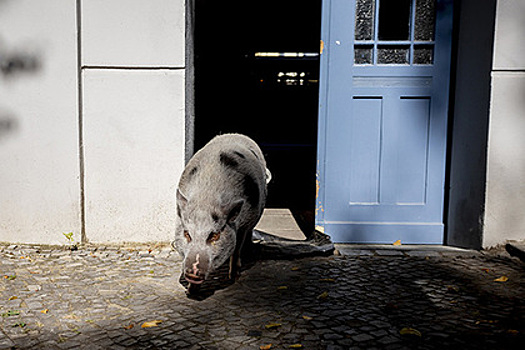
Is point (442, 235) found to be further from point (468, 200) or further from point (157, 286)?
point (157, 286)

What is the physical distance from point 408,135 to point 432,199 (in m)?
0.77

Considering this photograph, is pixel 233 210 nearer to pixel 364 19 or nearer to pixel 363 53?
pixel 363 53

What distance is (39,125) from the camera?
5.53 m

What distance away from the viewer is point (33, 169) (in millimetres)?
5570

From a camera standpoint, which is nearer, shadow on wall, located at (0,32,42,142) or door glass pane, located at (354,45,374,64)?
shadow on wall, located at (0,32,42,142)

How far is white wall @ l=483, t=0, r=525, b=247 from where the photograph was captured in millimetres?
5281

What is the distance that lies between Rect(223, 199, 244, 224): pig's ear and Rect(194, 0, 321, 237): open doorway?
870cm

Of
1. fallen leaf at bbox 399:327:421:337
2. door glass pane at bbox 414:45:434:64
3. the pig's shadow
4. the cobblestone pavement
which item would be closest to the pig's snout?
the cobblestone pavement

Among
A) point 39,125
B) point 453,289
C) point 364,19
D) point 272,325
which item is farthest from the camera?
point 364,19

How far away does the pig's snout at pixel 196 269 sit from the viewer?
3703 millimetres

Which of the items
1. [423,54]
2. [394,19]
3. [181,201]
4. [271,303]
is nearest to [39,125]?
[181,201]

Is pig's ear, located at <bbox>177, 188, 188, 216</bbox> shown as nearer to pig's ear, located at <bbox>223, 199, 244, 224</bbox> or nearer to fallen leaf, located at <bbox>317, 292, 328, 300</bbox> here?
pig's ear, located at <bbox>223, 199, 244, 224</bbox>

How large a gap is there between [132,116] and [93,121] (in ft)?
1.36

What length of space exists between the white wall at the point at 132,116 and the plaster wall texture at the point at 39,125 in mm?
175
